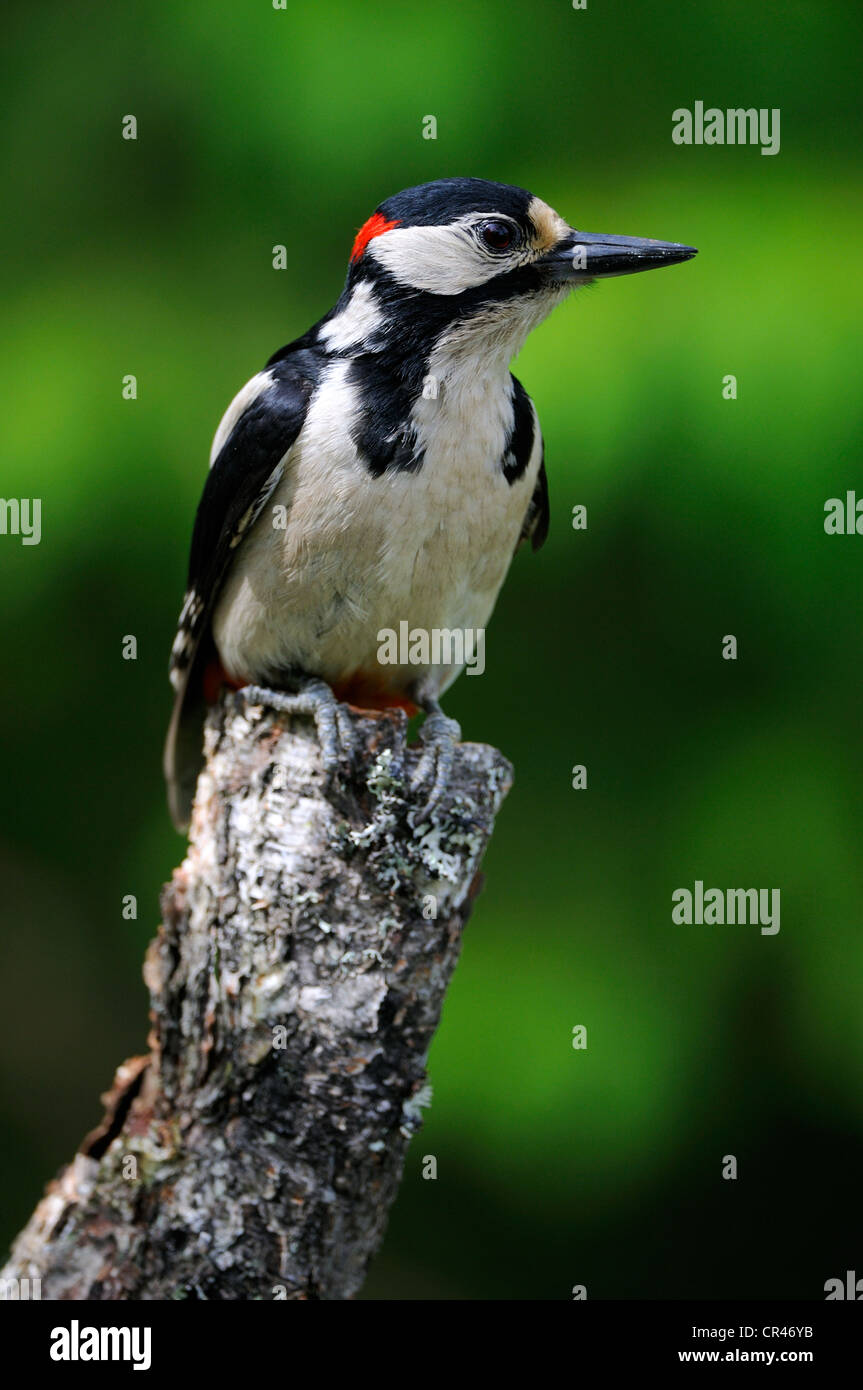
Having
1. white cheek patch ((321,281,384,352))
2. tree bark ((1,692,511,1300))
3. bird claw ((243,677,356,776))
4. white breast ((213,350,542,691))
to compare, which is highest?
white cheek patch ((321,281,384,352))

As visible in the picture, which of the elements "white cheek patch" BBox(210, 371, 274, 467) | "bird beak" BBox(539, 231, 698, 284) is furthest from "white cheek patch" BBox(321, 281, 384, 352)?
"bird beak" BBox(539, 231, 698, 284)

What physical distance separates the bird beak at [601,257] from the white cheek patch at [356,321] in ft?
1.06

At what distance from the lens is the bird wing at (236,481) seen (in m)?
2.46

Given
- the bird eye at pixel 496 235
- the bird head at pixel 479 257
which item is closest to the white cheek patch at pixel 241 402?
the bird head at pixel 479 257

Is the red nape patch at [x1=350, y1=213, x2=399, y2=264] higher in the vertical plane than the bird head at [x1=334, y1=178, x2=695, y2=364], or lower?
higher

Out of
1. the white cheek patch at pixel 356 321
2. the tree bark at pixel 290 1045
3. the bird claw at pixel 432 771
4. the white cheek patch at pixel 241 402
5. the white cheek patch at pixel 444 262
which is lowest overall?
the tree bark at pixel 290 1045

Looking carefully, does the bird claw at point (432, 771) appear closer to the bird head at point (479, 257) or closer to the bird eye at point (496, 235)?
the bird head at point (479, 257)

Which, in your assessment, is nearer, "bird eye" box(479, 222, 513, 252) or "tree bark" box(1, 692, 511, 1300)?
"tree bark" box(1, 692, 511, 1300)

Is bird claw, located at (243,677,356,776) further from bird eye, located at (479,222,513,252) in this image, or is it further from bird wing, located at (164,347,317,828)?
bird eye, located at (479,222,513,252)

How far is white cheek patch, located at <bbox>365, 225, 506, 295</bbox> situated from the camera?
Answer: 2400 mm

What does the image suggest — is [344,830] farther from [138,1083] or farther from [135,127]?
[135,127]

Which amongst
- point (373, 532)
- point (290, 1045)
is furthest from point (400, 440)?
point (290, 1045)

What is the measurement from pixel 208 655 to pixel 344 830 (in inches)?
32.9
